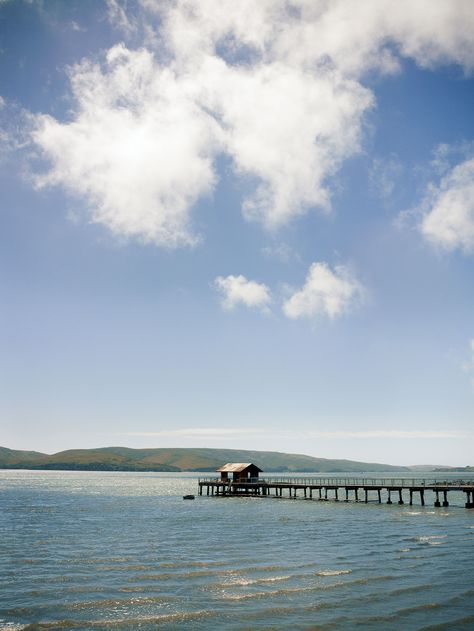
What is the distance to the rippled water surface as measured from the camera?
21297 mm

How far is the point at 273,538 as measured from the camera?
42969 millimetres

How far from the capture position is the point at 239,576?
2848 cm

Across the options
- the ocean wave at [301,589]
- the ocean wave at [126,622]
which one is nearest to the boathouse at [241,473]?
the ocean wave at [301,589]

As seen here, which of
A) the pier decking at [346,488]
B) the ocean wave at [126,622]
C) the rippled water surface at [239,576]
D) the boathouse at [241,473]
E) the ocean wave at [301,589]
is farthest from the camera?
the boathouse at [241,473]

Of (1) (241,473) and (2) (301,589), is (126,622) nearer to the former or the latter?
(2) (301,589)

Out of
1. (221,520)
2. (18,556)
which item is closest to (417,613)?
(18,556)

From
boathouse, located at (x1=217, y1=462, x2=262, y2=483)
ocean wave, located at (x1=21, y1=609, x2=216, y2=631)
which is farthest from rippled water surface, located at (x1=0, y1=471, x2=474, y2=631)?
boathouse, located at (x1=217, y1=462, x2=262, y2=483)

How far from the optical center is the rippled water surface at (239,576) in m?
21.3

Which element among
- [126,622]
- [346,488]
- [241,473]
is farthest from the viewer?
[241,473]

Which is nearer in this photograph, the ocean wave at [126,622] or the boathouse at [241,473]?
the ocean wave at [126,622]

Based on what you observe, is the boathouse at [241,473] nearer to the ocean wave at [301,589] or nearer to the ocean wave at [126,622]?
the ocean wave at [301,589]

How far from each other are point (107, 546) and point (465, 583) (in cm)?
2486

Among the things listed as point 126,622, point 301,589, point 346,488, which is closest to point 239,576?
point 301,589

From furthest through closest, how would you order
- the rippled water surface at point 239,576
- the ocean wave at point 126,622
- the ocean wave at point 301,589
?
the ocean wave at point 301,589 < the rippled water surface at point 239,576 < the ocean wave at point 126,622
